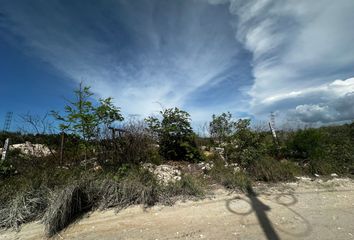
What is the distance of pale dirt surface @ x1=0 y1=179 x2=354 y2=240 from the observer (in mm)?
3104

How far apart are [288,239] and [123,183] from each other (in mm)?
3089

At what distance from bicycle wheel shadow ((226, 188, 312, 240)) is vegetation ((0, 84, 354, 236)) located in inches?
19.6

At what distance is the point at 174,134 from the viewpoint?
26.1 feet

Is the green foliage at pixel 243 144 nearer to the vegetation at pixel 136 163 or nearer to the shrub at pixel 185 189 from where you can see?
the vegetation at pixel 136 163

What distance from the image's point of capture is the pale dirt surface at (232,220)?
3.10m

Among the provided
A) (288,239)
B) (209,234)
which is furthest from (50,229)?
(288,239)

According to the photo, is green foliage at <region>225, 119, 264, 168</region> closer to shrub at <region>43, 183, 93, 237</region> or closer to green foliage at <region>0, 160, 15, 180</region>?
shrub at <region>43, 183, 93, 237</region>

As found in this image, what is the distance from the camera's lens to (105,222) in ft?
12.0

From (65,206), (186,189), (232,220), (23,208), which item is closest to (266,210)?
(232,220)

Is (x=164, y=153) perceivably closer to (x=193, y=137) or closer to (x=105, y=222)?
(x=193, y=137)

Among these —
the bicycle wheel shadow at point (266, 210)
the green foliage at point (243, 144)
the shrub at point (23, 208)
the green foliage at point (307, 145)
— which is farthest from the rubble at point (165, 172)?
the green foliage at point (307, 145)

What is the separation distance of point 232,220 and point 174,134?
4.73 metres

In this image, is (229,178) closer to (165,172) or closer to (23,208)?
(165,172)

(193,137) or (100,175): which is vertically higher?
(193,137)
